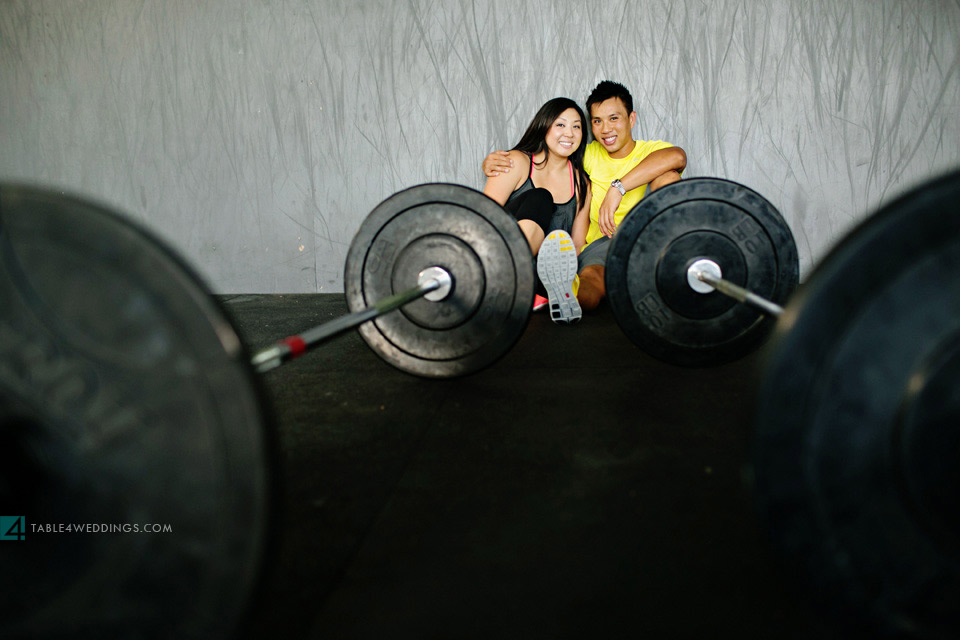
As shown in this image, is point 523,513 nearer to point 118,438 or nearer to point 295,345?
point 295,345

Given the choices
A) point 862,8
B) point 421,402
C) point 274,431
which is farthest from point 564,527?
point 862,8

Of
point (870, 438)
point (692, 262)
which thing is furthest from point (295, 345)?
point (692, 262)

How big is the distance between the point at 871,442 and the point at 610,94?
2.23m

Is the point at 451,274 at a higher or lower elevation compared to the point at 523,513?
higher

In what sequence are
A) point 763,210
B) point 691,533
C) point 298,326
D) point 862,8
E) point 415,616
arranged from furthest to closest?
point 862,8 < point 298,326 < point 763,210 < point 691,533 < point 415,616

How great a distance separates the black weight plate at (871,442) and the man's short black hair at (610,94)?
2.14 m

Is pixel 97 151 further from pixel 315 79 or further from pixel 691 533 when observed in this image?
pixel 691 533

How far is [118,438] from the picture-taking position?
49 cm

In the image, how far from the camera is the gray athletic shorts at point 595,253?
241 cm

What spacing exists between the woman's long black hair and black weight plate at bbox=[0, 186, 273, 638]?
2.20m

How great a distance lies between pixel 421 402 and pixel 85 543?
2.97 feet

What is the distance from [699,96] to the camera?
104 inches

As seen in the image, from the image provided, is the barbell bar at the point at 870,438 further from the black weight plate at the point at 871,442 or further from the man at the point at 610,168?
the man at the point at 610,168

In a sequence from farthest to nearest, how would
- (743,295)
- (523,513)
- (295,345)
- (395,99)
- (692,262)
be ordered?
(395,99) → (692,262) → (743,295) → (523,513) → (295,345)
